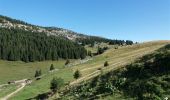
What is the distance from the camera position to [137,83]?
34.5 m

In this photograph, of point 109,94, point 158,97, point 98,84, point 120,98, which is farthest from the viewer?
point 98,84

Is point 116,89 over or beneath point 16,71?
over

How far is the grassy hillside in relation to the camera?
31939 millimetres

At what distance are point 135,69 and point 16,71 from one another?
150 meters

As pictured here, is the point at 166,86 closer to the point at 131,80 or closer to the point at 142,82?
the point at 142,82

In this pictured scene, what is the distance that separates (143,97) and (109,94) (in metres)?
4.89

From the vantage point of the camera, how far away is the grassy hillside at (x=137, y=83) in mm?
31939

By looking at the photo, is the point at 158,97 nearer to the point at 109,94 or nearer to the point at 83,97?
the point at 109,94

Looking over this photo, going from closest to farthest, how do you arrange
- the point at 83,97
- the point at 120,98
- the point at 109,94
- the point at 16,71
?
the point at 120,98 → the point at 109,94 → the point at 83,97 → the point at 16,71

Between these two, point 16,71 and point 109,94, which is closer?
point 109,94

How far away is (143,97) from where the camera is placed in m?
31.1

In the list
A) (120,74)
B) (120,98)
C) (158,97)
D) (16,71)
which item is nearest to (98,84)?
(120,74)

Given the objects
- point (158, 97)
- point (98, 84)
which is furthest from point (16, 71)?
point (158, 97)

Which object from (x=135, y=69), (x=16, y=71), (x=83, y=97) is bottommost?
(x=16, y=71)
